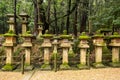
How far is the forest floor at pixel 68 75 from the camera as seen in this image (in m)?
7.87

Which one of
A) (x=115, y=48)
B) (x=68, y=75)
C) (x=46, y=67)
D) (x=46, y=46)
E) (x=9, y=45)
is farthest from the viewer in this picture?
(x=115, y=48)

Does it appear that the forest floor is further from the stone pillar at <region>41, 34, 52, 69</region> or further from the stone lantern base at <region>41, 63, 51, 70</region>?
the stone pillar at <region>41, 34, 52, 69</region>

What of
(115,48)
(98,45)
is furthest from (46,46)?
(115,48)

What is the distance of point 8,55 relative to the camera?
31.6 feet

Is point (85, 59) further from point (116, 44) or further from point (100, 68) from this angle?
point (116, 44)

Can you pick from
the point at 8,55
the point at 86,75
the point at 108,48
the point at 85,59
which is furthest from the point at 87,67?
the point at 8,55

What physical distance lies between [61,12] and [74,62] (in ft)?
52.6

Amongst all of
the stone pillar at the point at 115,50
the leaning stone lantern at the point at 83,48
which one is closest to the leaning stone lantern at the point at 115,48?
the stone pillar at the point at 115,50

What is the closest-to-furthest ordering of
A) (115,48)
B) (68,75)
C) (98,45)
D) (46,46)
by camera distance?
(68,75) < (46,46) < (98,45) < (115,48)

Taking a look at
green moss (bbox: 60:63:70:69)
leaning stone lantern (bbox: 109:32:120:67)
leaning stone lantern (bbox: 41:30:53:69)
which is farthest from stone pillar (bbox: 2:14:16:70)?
leaning stone lantern (bbox: 109:32:120:67)

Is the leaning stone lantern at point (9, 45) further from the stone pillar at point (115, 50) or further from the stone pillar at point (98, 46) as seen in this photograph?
the stone pillar at point (115, 50)

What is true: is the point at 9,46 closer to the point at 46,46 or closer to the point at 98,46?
the point at 46,46

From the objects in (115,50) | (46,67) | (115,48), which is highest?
(115,48)

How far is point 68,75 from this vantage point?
27.3ft
